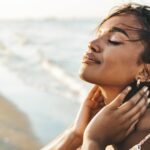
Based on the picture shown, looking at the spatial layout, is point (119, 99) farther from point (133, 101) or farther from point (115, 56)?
point (115, 56)

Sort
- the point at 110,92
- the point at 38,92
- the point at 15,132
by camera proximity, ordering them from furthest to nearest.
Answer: the point at 38,92 < the point at 15,132 < the point at 110,92

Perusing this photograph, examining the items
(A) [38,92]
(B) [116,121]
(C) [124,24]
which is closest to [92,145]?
(B) [116,121]

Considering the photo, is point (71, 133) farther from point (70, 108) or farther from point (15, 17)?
point (15, 17)

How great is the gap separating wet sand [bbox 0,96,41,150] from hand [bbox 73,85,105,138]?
3.84 meters

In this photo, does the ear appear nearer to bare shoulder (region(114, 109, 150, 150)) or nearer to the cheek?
the cheek

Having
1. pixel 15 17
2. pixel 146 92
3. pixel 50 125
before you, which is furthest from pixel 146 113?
pixel 15 17

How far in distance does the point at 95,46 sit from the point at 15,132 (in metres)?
Result: 5.40

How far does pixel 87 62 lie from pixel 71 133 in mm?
637

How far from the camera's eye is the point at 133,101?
121 inches

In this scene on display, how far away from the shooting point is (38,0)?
212 feet

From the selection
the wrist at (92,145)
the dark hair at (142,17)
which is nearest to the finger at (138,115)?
the wrist at (92,145)

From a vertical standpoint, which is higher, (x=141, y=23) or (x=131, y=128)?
(x=141, y=23)

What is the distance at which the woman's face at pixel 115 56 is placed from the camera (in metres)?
3.17

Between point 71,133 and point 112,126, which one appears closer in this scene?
point 112,126
